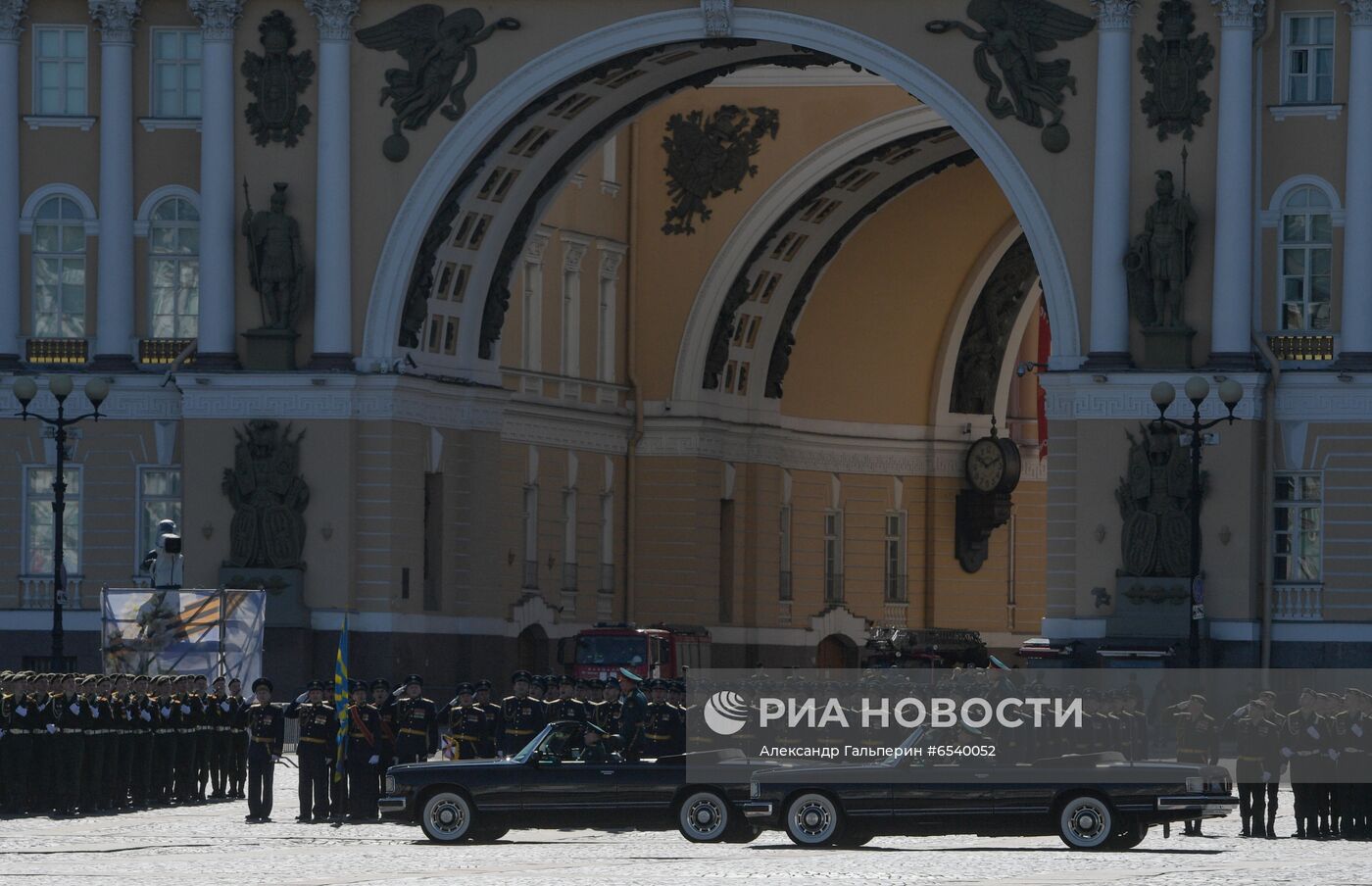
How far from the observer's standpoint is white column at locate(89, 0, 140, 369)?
53.4 meters

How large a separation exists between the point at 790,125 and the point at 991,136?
13466mm

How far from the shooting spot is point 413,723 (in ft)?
120

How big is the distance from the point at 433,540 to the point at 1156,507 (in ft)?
41.5

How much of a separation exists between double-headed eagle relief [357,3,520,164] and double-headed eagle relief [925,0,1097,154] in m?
7.57

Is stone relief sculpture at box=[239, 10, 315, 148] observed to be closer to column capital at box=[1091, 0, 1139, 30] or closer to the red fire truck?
the red fire truck

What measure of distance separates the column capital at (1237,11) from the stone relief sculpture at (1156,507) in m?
6.11

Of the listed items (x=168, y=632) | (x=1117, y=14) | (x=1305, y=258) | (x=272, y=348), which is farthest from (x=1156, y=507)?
(x=168, y=632)

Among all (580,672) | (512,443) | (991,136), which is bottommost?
(580,672)

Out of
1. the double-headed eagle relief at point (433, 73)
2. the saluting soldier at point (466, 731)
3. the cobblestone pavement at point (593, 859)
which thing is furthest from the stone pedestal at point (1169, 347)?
the saluting soldier at point (466, 731)

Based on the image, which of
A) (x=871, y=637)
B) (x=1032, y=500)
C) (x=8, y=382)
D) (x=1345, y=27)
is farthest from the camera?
(x=1032, y=500)

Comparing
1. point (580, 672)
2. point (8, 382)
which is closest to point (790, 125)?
point (580, 672)

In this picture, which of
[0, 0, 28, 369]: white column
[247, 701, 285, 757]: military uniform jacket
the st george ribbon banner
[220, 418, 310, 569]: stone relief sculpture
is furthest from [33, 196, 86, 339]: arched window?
[247, 701, 285, 757]: military uniform jacket

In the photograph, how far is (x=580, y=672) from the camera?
184ft

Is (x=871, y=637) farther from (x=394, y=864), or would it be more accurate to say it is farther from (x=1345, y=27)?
(x=394, y=864)
